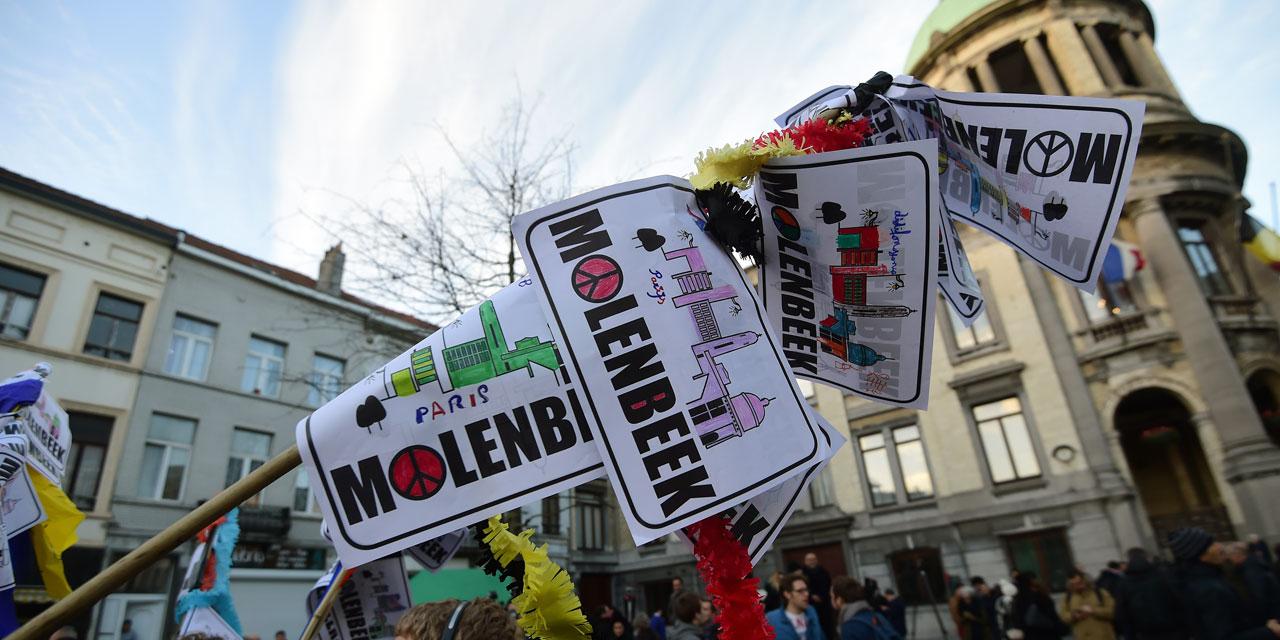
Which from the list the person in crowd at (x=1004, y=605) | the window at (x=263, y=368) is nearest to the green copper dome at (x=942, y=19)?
the person in crowd at (x=1004, y=605)

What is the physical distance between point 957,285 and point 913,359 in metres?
0.53

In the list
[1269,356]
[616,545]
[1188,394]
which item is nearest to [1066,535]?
[1188,394]

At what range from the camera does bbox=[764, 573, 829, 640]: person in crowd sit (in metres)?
4.75

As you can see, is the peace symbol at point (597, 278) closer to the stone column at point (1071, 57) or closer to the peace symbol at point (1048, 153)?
the peace symbol at point (1048, 153)

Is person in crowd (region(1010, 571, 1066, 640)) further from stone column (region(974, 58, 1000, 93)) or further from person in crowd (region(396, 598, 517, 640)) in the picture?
stone column (region(974, 58, 1000, 93))

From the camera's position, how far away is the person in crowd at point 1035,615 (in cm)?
807

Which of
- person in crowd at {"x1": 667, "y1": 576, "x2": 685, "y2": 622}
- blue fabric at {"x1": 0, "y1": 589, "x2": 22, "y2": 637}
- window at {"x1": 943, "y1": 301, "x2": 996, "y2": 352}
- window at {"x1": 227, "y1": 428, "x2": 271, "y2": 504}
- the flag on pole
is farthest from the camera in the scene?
window at {"x1": 943, "y1": 301, "x2": 996, "y2": 352}

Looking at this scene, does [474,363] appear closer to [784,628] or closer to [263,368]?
[784,628]

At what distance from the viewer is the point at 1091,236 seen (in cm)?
198

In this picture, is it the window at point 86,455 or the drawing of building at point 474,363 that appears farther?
the window at point 86,455

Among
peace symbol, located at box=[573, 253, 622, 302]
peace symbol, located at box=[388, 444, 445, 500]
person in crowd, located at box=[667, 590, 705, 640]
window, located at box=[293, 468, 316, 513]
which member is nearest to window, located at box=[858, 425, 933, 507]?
person in crowd, located at box=[667, 590, 705, 640]

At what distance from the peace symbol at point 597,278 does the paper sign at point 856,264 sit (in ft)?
1.79

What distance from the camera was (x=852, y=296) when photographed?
2.01 meters

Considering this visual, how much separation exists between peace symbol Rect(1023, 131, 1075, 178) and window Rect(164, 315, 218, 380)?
66.4ft
